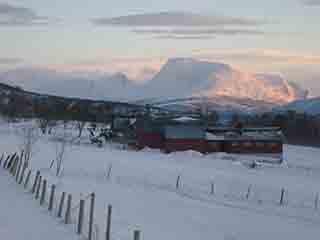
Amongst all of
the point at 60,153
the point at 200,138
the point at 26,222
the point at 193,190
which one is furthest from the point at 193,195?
the point at 200,138

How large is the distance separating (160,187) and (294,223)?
38.8 ft

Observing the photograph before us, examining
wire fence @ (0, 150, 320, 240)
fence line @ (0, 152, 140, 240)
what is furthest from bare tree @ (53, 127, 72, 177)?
fence line @ (0, 152, 140, 240)

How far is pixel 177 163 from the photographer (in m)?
56.2

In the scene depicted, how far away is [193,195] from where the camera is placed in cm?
3278

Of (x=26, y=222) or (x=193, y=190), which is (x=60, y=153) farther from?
(x=26, y=222)

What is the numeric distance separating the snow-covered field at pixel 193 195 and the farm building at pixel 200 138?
357 inches

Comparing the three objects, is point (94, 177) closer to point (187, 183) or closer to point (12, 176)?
point (187, 183)

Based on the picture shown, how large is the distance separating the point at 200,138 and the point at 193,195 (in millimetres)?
37747

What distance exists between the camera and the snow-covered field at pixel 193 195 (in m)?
21.5

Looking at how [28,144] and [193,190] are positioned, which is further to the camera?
[28,144]

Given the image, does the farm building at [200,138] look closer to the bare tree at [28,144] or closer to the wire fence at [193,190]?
the bare tree at [28,144]

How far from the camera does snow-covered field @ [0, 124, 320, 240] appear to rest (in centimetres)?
2145

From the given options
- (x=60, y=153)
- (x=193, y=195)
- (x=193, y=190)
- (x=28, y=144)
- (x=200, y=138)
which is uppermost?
(x=28, y=144)

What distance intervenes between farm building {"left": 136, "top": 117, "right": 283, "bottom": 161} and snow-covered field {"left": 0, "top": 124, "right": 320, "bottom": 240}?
29.8 ft
